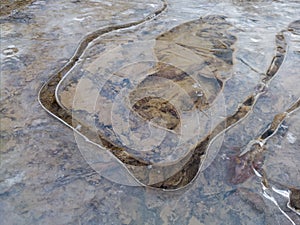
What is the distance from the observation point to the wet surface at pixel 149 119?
5.07 feet

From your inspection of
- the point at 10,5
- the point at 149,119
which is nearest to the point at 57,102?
the point at 149,119

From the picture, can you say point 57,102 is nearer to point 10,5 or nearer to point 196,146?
point 196,146

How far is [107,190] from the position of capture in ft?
5.21

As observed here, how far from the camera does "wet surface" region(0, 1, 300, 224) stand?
1.54m

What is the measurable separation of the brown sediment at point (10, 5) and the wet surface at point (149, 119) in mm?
121

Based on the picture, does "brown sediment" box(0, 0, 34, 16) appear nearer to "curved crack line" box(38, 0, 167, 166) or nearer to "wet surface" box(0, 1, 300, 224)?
"wet surface" box(0, 1, 300, 224)

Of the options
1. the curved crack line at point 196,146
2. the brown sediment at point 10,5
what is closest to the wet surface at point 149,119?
the curved crack line at point 196,146

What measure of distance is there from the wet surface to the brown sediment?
12 centimetres

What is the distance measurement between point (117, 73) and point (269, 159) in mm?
1222

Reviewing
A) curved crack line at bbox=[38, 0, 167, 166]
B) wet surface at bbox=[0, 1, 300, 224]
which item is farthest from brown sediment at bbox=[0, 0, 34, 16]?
curved crack line at bbox=[38, 0, 167, 166]

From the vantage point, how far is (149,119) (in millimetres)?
2035

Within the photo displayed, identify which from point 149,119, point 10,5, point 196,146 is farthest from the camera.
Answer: point 10,5

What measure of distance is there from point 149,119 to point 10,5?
2.40 metres

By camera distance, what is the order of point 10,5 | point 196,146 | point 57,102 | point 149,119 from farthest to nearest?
point 10,5, point 57,102, point 149,119, point 196,146
